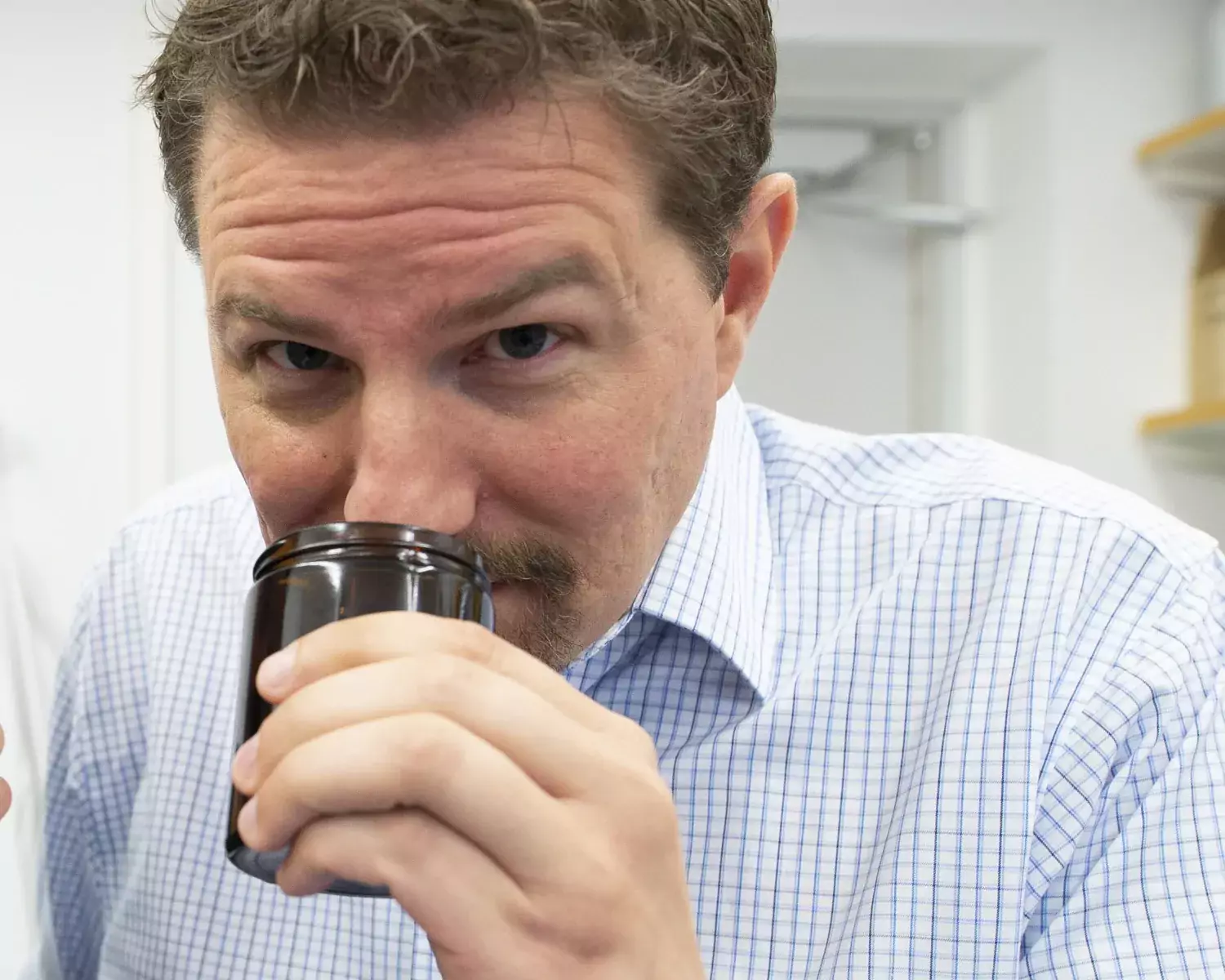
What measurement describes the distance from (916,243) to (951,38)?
0.36 meters

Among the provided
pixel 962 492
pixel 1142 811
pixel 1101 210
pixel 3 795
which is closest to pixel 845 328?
pixel 1101 210

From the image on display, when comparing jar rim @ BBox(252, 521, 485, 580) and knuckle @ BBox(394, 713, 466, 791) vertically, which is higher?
jar rim @ BBox(252, 521, 485, 580)

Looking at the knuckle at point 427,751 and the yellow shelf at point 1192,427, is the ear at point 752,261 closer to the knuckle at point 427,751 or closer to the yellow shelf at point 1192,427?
the knuckle at point 427,751

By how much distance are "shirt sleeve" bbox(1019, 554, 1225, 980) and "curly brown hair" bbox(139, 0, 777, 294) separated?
36 centimetres

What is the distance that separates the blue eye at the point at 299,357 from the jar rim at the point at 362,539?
227mm

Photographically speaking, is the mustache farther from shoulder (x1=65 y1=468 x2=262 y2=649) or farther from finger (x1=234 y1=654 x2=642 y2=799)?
shoulder (x1=65 y1=468 x2=262 y2=649)

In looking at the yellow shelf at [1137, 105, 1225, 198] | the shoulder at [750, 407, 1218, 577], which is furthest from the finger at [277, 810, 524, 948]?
the yellow shelf at [1137, 105, 1225, 198]

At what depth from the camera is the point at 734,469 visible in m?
→ 0.95

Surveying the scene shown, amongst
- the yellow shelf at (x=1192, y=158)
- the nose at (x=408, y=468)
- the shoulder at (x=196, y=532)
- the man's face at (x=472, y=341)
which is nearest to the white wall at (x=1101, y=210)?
the yellow shelf at (x=1192, y=158)

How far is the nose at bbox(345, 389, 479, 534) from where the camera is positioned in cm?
61

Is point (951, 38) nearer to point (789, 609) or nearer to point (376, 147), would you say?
point (789, 609)

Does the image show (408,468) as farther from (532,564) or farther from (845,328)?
(845,328)

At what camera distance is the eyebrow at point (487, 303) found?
0.62 m

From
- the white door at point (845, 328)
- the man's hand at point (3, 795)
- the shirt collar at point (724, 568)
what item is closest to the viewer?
the man's hand at point (3, 795)
